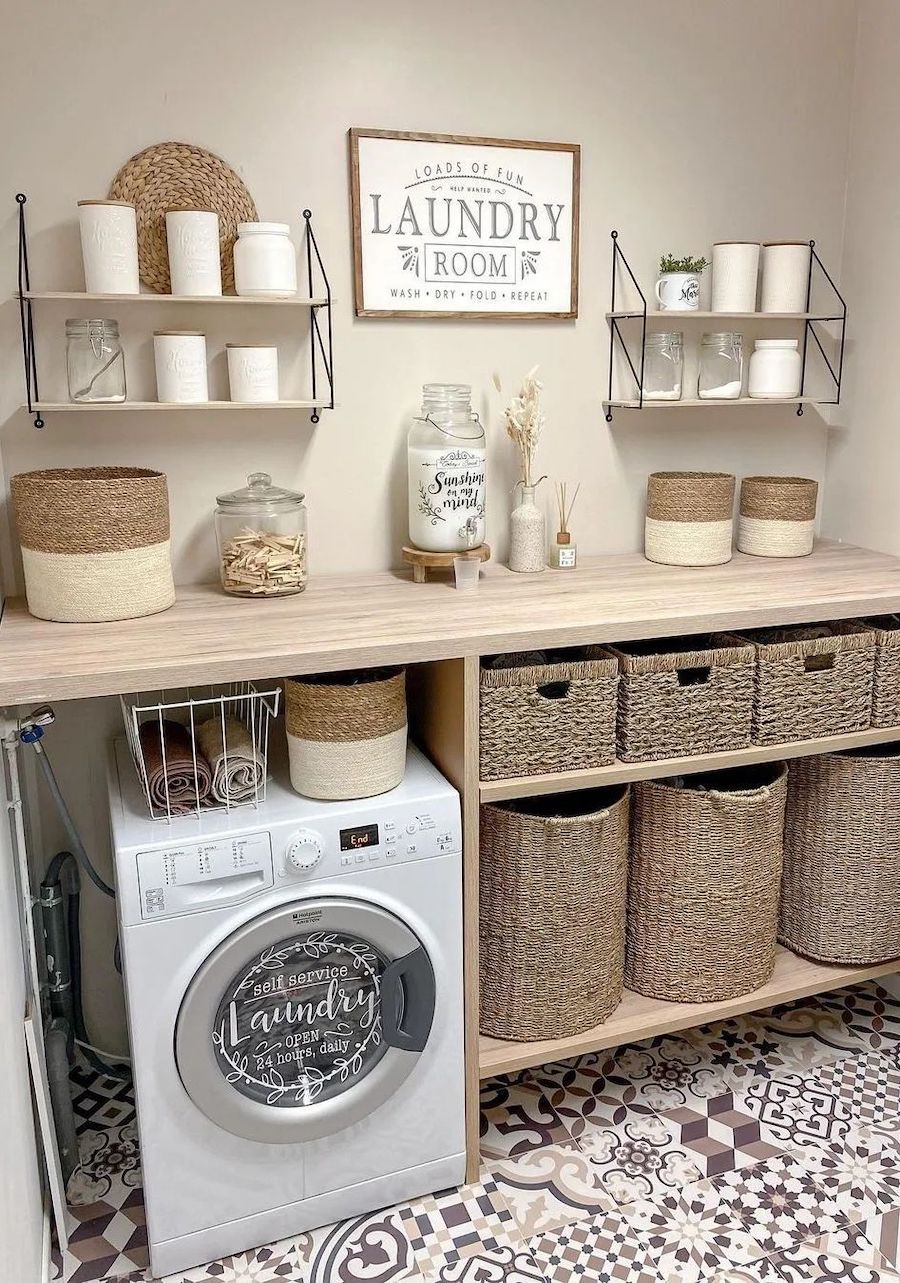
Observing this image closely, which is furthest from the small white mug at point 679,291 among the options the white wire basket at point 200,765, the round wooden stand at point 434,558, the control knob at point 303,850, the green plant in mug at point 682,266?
the control knob at point 303,850

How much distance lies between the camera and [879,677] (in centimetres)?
217

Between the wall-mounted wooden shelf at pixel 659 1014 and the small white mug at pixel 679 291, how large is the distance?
56.9 inches

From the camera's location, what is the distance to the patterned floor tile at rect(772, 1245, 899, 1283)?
182cm

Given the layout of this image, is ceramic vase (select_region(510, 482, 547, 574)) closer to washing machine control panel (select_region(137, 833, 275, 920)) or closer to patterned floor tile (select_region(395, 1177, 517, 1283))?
washing machine control panel (select_region(137, 833, 275, 920))

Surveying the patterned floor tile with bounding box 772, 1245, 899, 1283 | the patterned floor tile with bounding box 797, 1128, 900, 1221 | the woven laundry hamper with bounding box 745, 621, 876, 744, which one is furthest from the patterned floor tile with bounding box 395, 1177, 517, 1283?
the woven laundry hamper with bounding box 745, 621, 876, 744

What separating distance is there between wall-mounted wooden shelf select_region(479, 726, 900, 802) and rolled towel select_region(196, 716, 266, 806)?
1.30ft

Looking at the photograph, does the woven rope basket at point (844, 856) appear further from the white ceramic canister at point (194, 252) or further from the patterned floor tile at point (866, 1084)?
the white ceramic canister at point (194, 252)

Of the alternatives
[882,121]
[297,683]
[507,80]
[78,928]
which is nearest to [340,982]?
[297,683]

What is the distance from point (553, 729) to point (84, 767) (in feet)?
3.24

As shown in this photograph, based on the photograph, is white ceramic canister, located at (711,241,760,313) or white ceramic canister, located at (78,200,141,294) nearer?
white ceramic canister, located at (78,200,141,294)

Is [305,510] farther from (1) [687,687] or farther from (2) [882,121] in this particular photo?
(2) [882,121]

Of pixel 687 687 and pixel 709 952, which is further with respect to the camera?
pixel 709 952

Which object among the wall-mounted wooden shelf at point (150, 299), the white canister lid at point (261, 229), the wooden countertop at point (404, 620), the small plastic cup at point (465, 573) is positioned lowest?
the wooden countertop at point (404, 620)

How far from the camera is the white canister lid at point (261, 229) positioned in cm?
197
